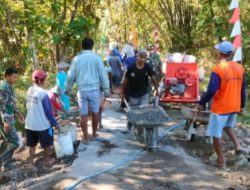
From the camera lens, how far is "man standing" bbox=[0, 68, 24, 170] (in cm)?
723

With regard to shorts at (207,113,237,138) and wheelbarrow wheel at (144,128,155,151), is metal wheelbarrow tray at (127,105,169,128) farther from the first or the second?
shorts at (207,113,237,138)

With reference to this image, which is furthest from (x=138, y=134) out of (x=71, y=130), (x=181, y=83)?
(x=181, y=83)

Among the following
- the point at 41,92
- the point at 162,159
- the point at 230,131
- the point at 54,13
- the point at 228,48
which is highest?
the point at 54,13

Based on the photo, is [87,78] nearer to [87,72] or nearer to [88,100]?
[87,72]

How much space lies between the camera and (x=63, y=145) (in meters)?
7.33

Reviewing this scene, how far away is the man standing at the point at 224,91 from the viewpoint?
21.5 feet

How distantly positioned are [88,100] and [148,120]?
1.15 m

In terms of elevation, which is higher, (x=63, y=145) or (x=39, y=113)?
(x=39, y=113)

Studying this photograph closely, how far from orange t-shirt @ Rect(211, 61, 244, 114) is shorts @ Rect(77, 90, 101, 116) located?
1990 millimetres

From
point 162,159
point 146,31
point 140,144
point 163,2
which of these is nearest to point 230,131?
point 162,159

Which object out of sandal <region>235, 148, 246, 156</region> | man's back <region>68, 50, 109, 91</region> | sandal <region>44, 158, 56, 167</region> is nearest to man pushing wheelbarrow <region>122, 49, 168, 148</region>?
man's back <region>68, 50, 109, 91</region>

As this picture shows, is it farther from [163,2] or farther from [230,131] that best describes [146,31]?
[230,131]

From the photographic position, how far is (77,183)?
19.1ft

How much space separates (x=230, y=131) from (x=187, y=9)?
15.2 metres
